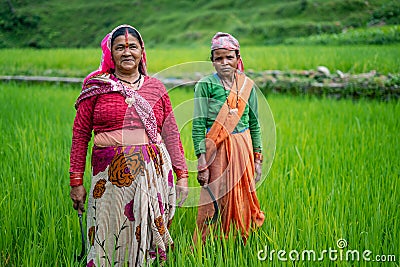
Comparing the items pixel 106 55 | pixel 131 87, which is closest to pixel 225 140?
pixel 131 87

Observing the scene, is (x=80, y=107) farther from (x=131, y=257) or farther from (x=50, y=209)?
(x=50, y=209)

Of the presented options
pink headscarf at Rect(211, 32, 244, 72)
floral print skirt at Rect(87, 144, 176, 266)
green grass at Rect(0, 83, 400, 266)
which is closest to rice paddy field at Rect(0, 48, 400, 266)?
green grass at Rect(0, 83, 400, 266)

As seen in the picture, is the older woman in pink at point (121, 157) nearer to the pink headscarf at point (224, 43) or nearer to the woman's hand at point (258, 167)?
the pink headscarf at point (224, 43)

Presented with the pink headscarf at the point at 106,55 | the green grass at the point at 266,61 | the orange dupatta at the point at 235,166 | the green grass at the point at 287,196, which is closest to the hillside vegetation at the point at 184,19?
the green grass at the point at 266,61

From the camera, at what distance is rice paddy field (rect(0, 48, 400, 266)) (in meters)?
1.76

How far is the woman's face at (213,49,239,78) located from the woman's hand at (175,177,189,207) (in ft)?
1.61

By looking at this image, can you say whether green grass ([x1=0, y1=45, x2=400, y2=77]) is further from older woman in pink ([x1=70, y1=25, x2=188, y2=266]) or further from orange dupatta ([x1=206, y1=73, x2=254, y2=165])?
older woman in pink ([x1=70, y1=25, x2=188, y2=266])

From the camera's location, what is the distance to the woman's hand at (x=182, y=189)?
5.82 feet

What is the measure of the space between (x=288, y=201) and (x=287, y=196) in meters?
0.15

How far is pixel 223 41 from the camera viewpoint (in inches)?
70.7

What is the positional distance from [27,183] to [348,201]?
194cm

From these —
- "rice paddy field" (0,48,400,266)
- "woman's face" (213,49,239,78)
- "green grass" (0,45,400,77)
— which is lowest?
"rice paddy field" (0,48,400,266)

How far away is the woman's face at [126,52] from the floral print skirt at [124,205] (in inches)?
12.5

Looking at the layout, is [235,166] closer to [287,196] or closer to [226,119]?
[226,119]
